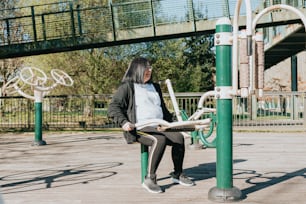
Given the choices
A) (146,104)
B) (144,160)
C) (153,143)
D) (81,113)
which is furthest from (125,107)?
(81,113)

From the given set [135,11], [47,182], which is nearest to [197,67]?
[135,11]

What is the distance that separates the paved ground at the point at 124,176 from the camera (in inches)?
169

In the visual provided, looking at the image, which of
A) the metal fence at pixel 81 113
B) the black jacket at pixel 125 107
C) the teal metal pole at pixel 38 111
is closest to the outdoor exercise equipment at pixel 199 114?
the black jacket at pixel 125 107

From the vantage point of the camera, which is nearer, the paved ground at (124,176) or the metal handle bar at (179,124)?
A: the metal handle bar at (179,124)

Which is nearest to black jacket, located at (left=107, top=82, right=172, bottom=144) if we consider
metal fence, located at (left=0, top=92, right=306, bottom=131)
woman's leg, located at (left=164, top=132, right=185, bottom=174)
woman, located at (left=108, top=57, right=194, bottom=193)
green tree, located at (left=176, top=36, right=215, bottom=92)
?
woman, located at (left=108, top=57, right=194, bottom=193)

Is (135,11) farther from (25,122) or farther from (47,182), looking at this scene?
(47,182)

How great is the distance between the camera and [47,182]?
5.26m

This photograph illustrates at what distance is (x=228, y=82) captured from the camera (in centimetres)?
405

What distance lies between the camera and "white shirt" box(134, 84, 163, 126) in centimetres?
473

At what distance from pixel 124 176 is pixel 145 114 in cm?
130

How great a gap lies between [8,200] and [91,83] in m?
21.7

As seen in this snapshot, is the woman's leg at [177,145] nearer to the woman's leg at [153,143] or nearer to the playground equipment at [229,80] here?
the woman's leg at [153,143]

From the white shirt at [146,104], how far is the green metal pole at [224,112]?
0.92 m

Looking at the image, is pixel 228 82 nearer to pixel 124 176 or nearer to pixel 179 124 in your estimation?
pixel 179 124
